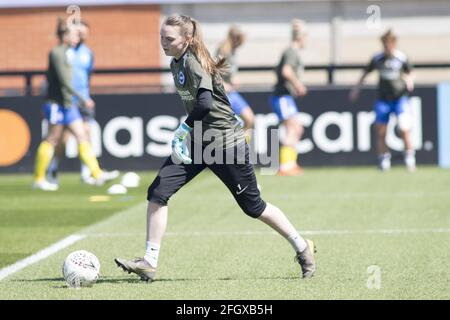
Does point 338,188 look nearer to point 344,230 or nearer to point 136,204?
point 136,204

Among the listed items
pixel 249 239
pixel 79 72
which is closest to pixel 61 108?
pixel 79 72

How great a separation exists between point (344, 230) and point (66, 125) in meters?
6.37

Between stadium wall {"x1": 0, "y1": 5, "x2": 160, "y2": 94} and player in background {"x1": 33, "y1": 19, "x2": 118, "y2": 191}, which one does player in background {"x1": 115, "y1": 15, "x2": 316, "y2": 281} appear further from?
stadium wall {"x1": 0, "y1": 5, "x2": 160, "y2": 94}

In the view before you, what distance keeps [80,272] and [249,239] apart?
3096 millimetres

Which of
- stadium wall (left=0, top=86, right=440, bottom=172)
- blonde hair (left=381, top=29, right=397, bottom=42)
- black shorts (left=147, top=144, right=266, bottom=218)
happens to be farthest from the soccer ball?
stadium wall (left=0, top=86, right=440, bottom=172)

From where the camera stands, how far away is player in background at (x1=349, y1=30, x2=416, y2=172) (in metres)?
19.2

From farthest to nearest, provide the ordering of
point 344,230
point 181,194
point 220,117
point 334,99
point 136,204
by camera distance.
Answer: point 334,99, point 181,194, point 136,204, point 344,230, point 220,117

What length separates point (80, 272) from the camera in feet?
27.7

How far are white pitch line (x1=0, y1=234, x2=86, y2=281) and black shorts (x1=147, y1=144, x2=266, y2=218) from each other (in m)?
1.37

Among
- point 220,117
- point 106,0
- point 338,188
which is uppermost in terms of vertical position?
point 106,0

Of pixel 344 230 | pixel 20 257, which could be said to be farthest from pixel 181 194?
pixel 20 257

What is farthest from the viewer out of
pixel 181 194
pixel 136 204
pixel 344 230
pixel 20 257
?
pixel 181 194
